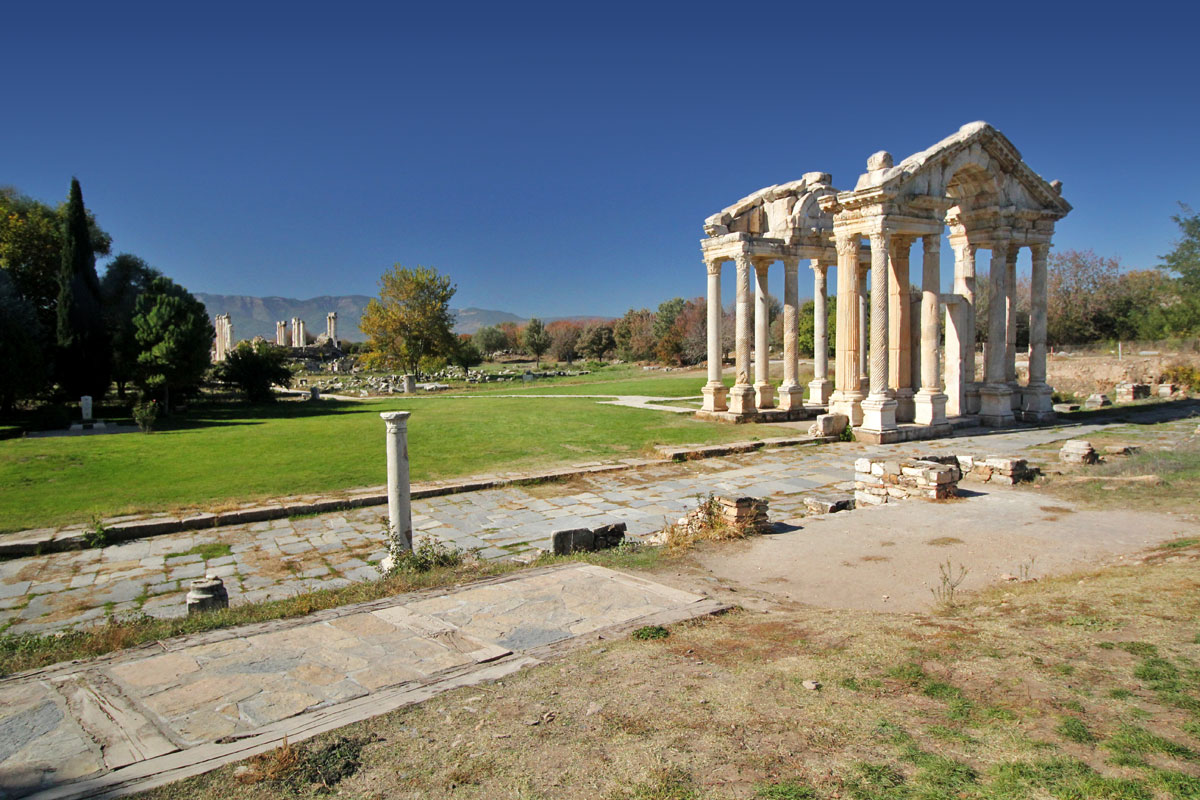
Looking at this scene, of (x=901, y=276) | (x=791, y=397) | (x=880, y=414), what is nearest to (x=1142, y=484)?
(x=880, y=414)

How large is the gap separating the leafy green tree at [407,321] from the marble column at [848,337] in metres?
30.6

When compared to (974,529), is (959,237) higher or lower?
higher

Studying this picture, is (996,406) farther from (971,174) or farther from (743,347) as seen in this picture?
(743,347)

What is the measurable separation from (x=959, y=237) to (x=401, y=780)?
1846cm

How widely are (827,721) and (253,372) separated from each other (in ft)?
107

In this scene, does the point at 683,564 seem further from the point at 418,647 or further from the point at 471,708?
the point at 471,708

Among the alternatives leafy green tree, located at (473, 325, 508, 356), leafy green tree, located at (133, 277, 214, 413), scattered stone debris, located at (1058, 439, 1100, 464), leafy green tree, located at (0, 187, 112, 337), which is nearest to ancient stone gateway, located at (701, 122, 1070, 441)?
scattered stone debris, located at (1058, 439, 1100, 464)

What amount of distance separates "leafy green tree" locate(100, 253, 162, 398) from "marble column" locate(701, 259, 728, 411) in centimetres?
2043

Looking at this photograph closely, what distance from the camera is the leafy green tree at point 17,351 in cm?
2175

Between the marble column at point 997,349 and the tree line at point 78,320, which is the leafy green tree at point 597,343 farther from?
the marble column at point 997,349

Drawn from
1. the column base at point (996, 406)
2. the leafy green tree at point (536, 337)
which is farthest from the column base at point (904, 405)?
the leafy green tree at point (536, 337)

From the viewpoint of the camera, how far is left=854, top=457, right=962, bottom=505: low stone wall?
955 cm

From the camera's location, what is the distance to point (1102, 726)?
10.5 feet

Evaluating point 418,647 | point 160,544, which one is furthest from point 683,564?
point 160,544
